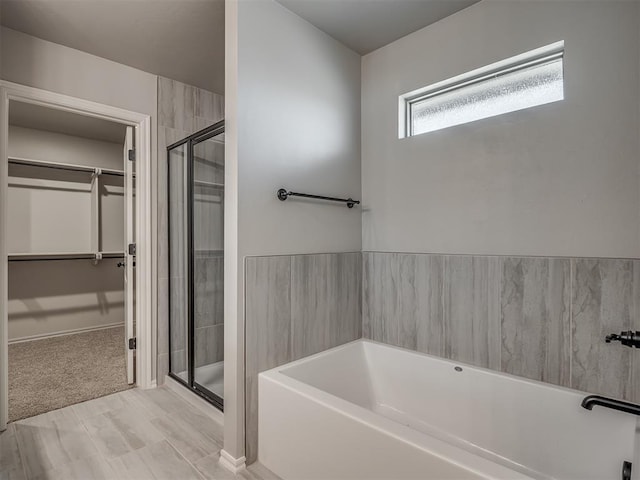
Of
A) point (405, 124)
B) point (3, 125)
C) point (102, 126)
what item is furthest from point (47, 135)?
point (405, 124)

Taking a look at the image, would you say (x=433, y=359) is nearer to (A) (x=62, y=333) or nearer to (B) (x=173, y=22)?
(B) (x=173, y=22)

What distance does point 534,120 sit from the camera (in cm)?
173

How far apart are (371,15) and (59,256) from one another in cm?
409

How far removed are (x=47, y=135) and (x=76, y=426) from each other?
3.41 m

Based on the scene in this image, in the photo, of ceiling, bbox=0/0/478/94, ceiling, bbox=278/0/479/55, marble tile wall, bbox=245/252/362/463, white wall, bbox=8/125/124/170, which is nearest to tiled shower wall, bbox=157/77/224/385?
ceiling, bbox=0/0/478/94

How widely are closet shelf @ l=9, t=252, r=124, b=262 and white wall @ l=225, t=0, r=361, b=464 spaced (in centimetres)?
319

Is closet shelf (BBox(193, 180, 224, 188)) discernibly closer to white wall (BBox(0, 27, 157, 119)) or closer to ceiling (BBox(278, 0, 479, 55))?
white wall (BBox(0, 27, 157, 119))

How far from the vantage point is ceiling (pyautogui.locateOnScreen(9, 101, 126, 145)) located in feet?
11.0

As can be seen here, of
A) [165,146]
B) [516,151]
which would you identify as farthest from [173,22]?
[516,151]

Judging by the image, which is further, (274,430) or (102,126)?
(102,126)

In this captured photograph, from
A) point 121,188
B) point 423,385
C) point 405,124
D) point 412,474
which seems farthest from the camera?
point 121,188

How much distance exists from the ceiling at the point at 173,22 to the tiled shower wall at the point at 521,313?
1.41m

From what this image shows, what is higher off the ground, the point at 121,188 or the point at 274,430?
the point at 121,188

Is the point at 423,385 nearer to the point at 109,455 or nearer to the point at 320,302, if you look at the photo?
the point at 320,302
